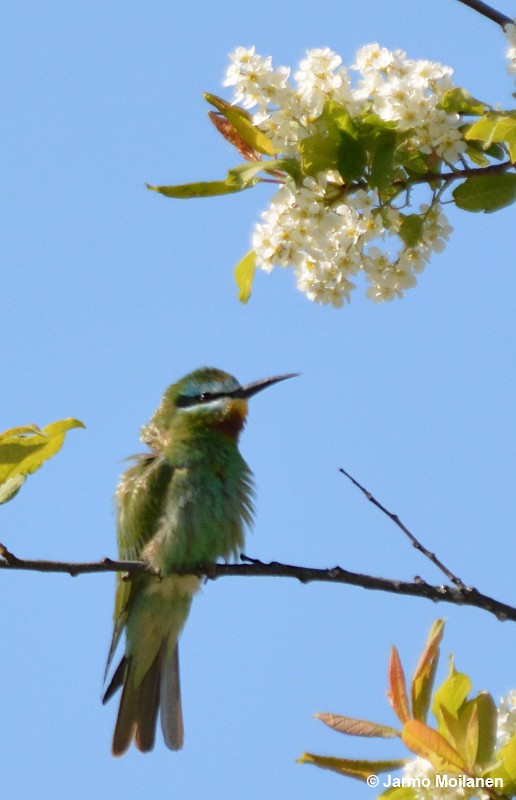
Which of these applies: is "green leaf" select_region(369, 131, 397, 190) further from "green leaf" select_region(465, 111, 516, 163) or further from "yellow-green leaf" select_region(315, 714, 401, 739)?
"yellow-green leaf" select_region(315, 714, 401, 739)

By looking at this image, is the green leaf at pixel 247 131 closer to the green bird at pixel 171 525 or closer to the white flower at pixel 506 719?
the white flower at pixel 506 719

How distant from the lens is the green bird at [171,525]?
4609mm

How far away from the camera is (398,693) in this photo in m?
2.32

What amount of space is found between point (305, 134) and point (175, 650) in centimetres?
320

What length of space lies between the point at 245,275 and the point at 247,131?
1.46 feet

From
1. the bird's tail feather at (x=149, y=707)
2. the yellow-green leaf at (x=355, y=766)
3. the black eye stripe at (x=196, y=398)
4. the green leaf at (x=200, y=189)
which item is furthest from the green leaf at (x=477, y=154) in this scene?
the bird's tail feather at (x=149, y=707)

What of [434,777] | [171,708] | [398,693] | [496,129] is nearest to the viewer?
[496,129]

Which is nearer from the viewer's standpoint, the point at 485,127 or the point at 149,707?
the point at 485,127

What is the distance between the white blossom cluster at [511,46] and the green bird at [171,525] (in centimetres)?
276

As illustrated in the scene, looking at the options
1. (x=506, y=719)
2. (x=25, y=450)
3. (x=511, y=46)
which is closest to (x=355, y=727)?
(x=506, y=719)

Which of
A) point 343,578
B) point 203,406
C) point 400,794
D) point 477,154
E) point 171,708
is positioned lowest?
point 400,794

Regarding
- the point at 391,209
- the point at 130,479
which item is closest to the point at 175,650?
the point at 130,479

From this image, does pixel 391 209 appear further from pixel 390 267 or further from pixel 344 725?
pixel 344 725

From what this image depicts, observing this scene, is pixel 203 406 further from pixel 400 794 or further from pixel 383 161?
pixel 400 794
